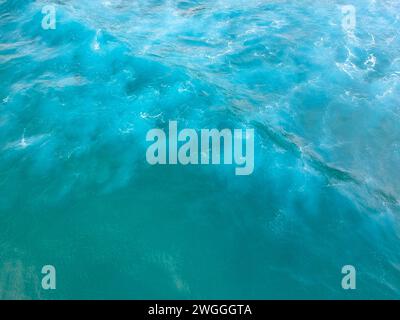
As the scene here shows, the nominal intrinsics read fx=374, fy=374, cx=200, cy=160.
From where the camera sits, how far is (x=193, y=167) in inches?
1264

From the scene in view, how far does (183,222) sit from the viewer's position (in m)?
28.7

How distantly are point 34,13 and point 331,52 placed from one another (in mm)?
39459

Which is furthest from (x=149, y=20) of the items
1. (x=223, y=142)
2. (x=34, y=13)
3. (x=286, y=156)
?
(x=286, y=156)

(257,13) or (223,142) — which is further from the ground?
(257,13)

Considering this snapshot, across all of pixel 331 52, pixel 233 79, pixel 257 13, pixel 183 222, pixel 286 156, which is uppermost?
pixel 257 13

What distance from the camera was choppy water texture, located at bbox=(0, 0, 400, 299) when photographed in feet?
85.6

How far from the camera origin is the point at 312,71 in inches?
1731

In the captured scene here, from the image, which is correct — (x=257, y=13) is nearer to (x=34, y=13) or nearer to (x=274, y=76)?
(x=274, y=76)

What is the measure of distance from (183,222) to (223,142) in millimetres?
8856

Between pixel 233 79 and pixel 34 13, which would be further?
pixel 34 13

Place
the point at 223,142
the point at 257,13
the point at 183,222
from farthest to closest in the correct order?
the point at 257,13 → the point at 223,142 → the point at 183,222

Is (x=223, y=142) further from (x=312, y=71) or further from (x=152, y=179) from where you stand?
(x=312, y=71)

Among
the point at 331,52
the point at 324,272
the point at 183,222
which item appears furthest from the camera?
the point at 331,52

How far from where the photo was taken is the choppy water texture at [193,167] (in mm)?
26094
